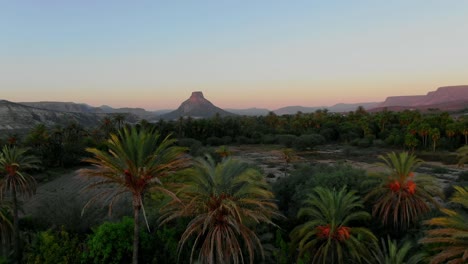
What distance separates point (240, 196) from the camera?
51.4 ft

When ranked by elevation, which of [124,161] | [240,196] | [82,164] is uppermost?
[124,161]

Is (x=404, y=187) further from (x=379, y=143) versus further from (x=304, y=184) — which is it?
(x=379, y=143)

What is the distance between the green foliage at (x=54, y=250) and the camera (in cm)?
1912

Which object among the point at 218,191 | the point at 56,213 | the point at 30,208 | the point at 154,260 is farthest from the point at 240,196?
the point at 30,208

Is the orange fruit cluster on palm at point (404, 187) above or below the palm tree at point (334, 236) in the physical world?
above

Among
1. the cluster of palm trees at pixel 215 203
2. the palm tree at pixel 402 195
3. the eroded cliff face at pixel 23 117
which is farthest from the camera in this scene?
the eroded cliff face at pixel 23 117

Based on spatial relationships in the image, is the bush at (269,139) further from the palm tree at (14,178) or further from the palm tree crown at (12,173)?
the palm tree crown at (12,173)

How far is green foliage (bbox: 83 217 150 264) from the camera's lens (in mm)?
18756

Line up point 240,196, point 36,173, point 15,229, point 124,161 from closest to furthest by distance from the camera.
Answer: point 124,161, point 240,196, point 15,229, point 36,173

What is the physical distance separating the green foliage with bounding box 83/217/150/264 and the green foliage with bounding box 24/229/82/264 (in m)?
0.75

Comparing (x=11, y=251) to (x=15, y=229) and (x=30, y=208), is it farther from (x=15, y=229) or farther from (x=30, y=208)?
(x=30, y=208)

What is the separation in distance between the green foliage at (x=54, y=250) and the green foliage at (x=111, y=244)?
75cm

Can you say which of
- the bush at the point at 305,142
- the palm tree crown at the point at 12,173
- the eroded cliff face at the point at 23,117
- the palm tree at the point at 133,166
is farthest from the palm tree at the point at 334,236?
the eroded cliff face at the point at 23,117

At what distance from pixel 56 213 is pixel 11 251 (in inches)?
139
